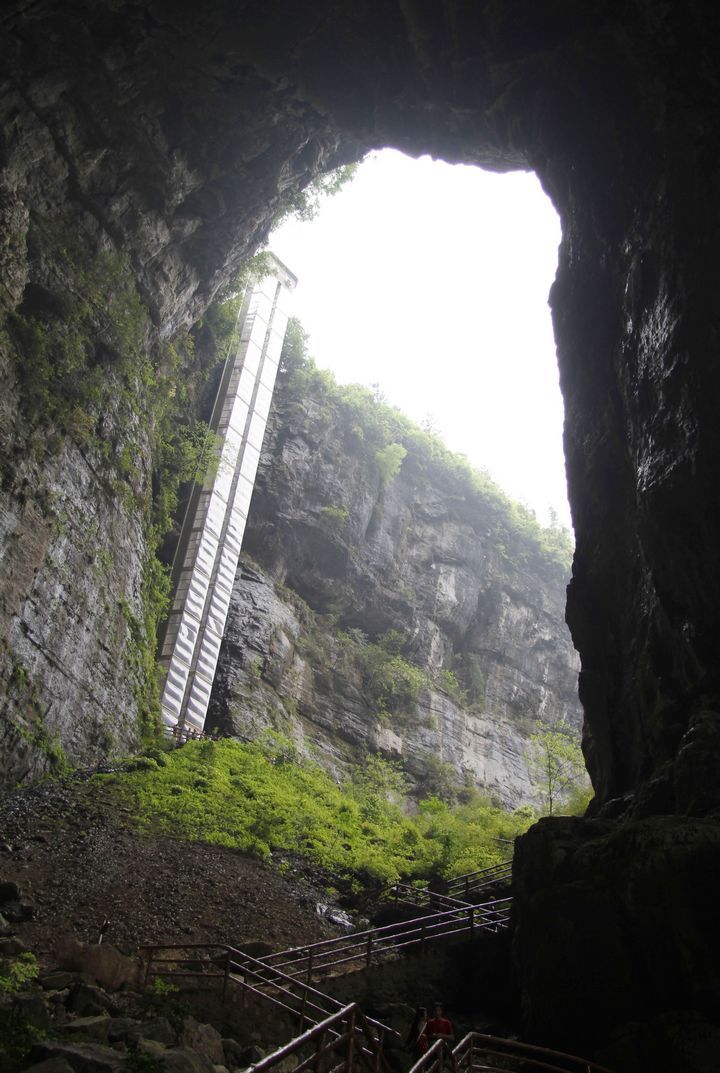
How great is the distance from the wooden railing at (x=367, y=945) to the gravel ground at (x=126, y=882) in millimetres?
670

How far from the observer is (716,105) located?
427 inches

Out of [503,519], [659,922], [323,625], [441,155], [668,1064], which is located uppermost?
[503,519]

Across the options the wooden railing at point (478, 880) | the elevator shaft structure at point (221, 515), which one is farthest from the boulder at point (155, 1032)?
the elevator shaft structure at point (221, 515)

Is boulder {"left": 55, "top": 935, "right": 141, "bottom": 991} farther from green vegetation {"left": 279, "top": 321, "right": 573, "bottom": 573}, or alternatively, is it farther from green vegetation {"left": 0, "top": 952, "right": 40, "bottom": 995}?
green vegetation {"left": 279, "top": 321, "right": 573, "bottom": 573}

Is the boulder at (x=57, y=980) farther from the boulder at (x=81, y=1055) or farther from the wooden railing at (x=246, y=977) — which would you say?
the boulder at (x=81, y=1055)

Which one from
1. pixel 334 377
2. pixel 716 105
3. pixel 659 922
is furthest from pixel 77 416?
pixel 334 377

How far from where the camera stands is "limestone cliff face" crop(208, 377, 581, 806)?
24812 mm

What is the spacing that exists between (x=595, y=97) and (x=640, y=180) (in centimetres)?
262

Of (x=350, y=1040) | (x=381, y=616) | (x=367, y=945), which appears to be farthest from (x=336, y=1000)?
(x=381, y=616)

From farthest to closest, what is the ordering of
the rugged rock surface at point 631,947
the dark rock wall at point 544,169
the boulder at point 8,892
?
the dark rock wall at point 544,169 → the boulder at point 8,892 → the rugged rock surface at point 631,947

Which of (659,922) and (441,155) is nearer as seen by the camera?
(659,922)

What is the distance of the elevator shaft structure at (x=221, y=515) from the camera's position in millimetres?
20625

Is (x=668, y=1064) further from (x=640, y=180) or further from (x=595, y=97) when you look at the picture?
(x=595, y=97)

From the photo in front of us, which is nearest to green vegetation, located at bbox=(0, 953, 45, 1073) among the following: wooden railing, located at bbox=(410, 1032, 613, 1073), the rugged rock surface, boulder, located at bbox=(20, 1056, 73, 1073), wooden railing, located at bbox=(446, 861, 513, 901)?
boulder, located at bbox=(20, 1056, 73, 1073)
